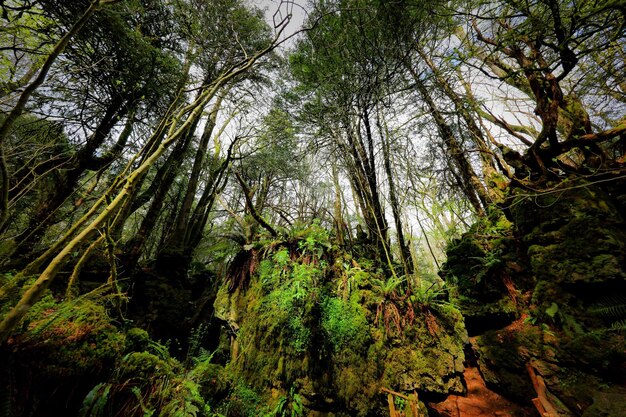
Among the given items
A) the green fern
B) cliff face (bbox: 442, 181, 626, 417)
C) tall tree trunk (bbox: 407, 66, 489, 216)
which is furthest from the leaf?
tall tree trunk (bbox: 407, 66, 489, 216)

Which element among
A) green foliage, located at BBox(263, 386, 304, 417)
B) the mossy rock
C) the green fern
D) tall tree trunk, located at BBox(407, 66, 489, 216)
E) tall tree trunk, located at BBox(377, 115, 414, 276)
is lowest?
green foliage, located at BBox(263, 386, 304, 417)

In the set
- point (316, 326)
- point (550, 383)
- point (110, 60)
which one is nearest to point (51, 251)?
point (316, 326)

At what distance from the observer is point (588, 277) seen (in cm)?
326

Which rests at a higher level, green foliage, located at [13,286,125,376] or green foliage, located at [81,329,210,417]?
green foliage, located at [13,286,125,376]

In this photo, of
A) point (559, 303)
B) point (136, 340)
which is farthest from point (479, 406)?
→ point (136, 340)

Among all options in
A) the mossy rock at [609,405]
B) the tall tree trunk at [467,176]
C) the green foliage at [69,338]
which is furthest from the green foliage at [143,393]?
the tall tree trunk at [467,176]

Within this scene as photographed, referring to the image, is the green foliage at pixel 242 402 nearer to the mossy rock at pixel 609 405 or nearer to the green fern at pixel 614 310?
the mossy rock at pixel 609 405

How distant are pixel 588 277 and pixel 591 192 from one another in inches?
61.0

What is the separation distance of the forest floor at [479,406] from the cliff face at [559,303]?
0.57 feet

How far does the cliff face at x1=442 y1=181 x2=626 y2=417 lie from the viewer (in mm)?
2883

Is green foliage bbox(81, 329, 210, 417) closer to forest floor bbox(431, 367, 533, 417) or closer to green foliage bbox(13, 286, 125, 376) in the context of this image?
green foliage bbox(13, 286, 125, 376)

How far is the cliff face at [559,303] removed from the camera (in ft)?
9.46

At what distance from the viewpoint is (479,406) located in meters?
3.49

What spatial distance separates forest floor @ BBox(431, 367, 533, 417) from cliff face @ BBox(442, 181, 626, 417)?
6.9 inches
